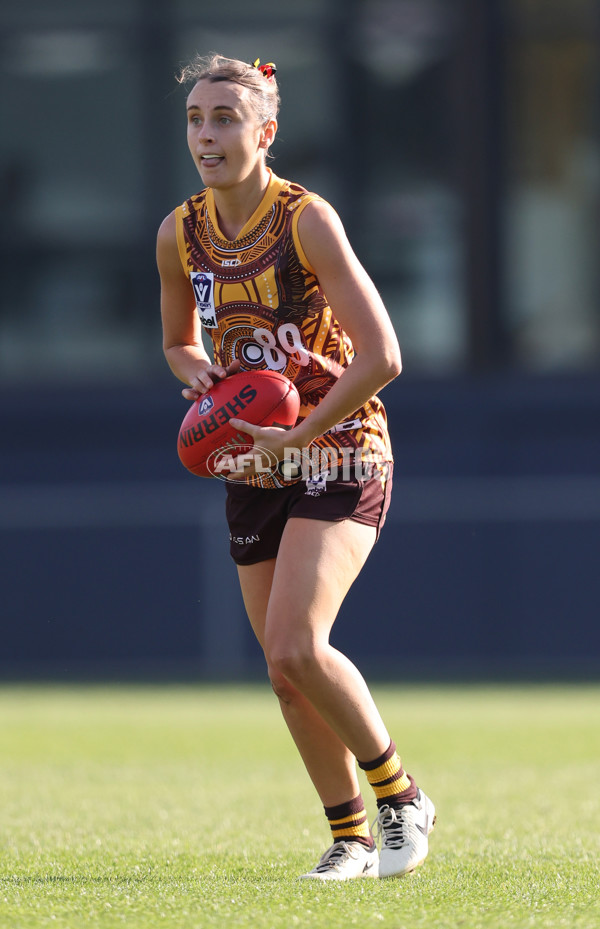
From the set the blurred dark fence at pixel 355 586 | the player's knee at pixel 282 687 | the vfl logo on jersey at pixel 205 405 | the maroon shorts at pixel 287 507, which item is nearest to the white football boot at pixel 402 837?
the player's knee at pixel 282 687

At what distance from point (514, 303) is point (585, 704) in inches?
212

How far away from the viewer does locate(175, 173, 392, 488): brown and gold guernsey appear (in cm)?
402

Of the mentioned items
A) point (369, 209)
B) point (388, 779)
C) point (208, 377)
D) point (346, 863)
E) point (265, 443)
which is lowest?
point (346, 863)

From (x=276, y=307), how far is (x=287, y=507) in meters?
0.56

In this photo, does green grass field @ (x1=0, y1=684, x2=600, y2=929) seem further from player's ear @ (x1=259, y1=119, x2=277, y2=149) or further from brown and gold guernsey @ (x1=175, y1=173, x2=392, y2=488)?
player's ear @ (x1=259, y1=119, x2=277, y2=149)

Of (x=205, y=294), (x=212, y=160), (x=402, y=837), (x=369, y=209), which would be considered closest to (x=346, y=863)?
(x=402, y=837)

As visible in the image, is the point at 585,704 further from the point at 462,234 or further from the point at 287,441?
the point at 287,441

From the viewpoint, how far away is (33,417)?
47.6 ft

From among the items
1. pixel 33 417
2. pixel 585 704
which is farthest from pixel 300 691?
pixel 33 417

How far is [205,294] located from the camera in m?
4.13

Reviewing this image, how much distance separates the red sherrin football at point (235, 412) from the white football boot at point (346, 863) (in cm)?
110

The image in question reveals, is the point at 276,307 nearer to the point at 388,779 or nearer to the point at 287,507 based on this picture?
the point at 287,507

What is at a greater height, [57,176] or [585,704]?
[57,176]

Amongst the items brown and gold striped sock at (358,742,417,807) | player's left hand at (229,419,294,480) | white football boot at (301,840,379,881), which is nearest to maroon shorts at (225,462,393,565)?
player's left hand at (229,419,294,480)
